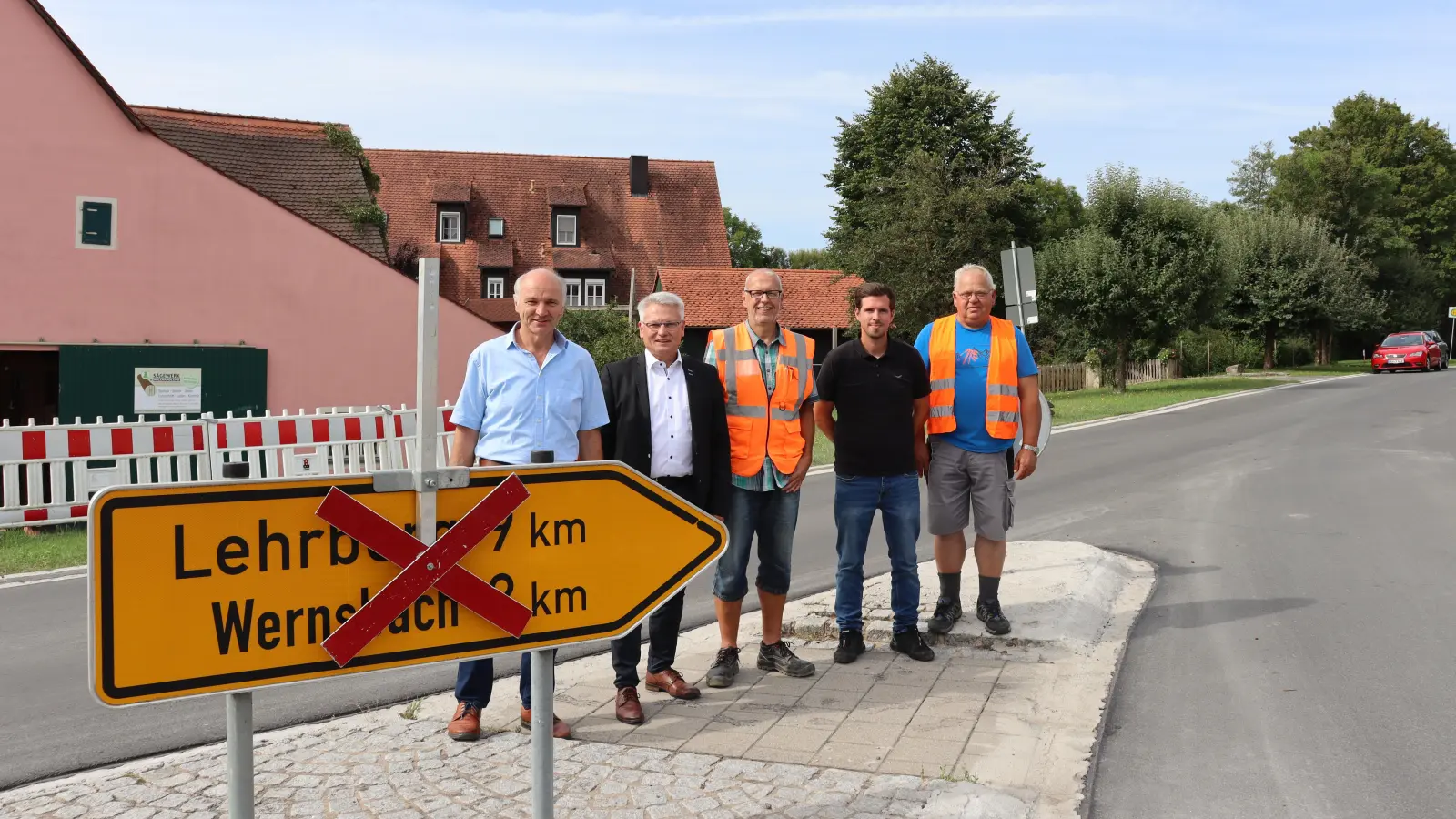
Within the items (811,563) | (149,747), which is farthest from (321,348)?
(149,747)

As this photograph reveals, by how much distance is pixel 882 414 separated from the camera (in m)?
5.84

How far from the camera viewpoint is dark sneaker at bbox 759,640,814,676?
18.3 feet

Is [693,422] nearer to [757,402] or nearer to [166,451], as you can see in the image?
[757,402]

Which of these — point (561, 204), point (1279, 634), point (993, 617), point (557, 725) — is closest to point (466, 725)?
point (557, 725)

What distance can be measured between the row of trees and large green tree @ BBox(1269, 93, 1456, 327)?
0.11 meters

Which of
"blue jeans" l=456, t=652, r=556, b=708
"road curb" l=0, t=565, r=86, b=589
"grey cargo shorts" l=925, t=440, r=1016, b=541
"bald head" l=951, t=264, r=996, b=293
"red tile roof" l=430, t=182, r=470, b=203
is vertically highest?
"red tile roof" l=430, t=182, r=470, b=203

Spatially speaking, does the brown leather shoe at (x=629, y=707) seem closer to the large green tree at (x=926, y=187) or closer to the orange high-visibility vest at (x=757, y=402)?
the orange high-visibility vest at (x=757, y=402)

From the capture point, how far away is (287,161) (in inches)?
959

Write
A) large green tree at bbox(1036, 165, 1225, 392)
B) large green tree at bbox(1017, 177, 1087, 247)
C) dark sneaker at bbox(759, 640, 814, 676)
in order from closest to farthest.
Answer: dark sneaker at bbox(759, 640, 814, 676) < large green tree at bbox(1036, 165, 1225, 392) < large green tree at bbox(1017, 177, 1087, 247)

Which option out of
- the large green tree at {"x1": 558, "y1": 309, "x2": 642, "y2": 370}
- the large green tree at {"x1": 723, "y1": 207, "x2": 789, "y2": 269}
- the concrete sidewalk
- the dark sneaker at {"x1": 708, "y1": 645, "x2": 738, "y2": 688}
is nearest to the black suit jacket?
the dark sneaker at {"x1": 708, "y1": 645, "x2": 738, "y2": 688}

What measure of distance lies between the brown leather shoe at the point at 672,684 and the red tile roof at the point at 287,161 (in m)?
19.2

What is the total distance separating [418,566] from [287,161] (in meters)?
23.9

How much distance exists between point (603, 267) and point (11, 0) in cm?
3352

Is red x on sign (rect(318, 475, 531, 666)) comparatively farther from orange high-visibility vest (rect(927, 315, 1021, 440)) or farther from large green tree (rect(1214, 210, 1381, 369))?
large green tree (rect(1214, 210, 1381, 369))
